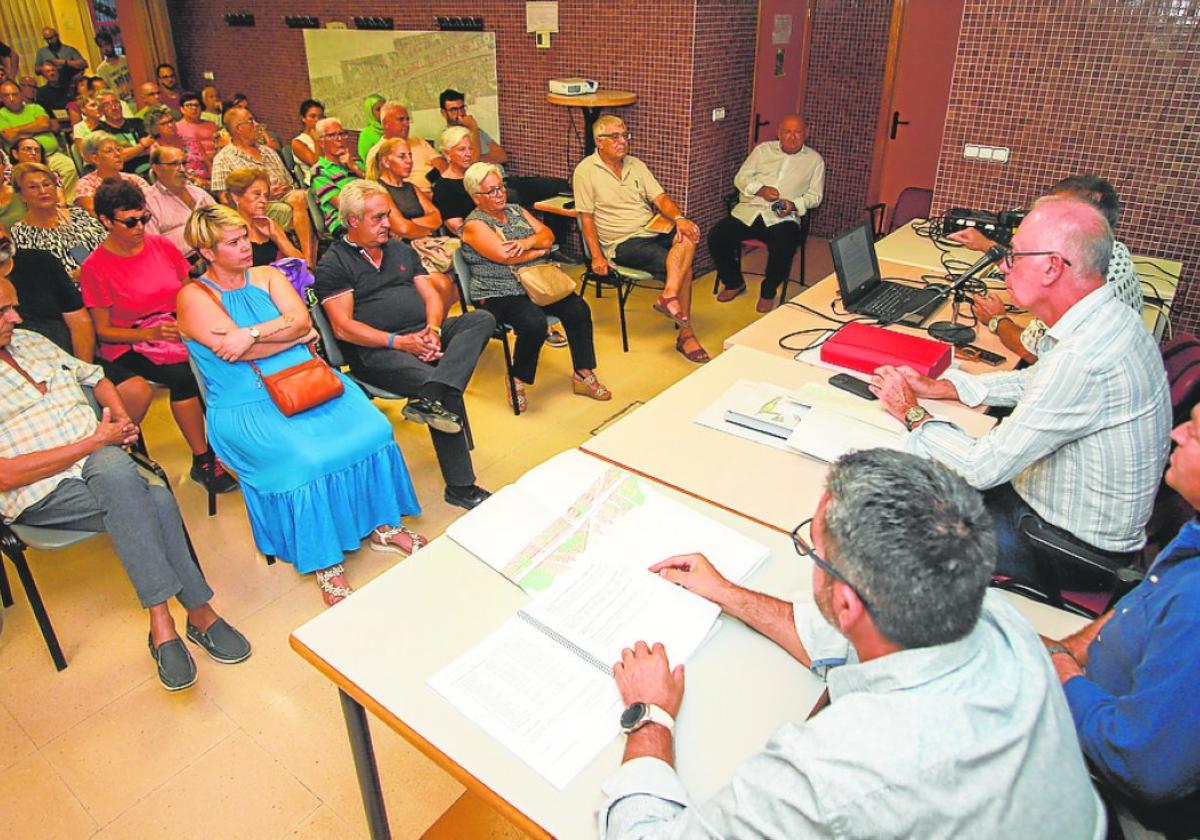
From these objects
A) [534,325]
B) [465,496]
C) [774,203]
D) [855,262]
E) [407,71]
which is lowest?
[465,496]

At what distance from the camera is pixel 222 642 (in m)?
2.48

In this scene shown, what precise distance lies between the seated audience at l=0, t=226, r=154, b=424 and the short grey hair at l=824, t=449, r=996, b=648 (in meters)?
2.87

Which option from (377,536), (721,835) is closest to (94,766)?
(377,536)

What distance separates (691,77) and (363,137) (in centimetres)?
260

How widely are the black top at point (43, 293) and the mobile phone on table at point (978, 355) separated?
3.28 metres

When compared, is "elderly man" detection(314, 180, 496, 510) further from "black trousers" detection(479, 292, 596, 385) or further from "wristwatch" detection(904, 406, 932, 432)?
"wristwatch" detection(904, 406, 932, 432)

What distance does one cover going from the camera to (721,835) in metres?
1.00

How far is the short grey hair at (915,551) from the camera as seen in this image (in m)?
0.96

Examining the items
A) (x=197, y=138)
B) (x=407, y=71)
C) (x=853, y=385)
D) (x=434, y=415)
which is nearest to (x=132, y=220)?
(x=434, y=415)

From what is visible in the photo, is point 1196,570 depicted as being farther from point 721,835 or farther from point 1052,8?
point 1052,8

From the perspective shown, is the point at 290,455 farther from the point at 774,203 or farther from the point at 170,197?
the point at 774,203

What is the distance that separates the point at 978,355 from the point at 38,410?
3.04 meters

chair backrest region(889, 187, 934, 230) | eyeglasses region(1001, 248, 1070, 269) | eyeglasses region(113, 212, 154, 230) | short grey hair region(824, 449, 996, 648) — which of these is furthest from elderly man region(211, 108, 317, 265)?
short grey hair region(824, 449, 996, 648)

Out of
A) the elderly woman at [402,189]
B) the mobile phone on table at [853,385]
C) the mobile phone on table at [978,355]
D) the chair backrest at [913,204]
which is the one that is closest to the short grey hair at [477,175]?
the elderly woman at [402,189]
